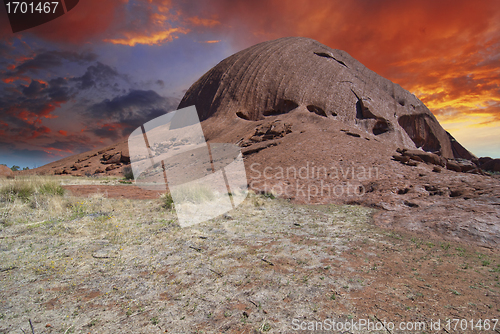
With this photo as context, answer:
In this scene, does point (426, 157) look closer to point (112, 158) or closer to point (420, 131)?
point (420, 131)

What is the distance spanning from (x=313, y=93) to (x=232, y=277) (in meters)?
26.9

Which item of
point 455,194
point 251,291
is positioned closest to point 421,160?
point 455,194

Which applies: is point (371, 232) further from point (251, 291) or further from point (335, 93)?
point (335, 93)

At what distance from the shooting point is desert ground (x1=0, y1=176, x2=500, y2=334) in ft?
8.93

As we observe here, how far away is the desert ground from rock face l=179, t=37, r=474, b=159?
22.8m

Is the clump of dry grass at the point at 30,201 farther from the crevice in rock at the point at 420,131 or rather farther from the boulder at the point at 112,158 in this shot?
the crevice in rock at the point at 420,131

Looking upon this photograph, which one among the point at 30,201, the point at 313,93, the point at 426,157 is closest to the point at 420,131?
the point at 313,93

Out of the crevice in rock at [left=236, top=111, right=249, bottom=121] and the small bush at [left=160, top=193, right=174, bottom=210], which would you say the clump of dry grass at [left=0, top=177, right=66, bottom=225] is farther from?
the crevice in rock at [left=236, top=111, right=249, bottom=121]

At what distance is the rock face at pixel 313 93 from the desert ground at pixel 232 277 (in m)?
22.8

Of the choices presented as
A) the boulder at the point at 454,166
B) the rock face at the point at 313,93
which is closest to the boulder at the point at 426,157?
the boulder at the point at 454,166

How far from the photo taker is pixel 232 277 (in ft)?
12.3

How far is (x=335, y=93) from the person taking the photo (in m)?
27.9

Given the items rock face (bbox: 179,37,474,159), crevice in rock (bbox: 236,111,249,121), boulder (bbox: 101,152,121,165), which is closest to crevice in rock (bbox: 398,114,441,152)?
rock face (bbox: 179,37,474,159)

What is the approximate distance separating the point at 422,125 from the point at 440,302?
4001cm
